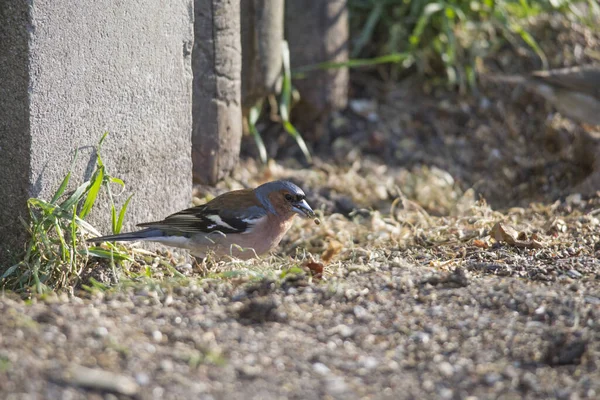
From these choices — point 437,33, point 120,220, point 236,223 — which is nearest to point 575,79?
point 437,33

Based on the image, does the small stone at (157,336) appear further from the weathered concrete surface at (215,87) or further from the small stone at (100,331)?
the weathered concrete surface at (215,87)

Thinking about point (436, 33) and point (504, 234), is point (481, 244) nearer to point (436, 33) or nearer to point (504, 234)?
point (504, 234)

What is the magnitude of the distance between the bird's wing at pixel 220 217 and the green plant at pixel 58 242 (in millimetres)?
345

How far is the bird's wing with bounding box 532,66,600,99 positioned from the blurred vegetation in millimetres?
525

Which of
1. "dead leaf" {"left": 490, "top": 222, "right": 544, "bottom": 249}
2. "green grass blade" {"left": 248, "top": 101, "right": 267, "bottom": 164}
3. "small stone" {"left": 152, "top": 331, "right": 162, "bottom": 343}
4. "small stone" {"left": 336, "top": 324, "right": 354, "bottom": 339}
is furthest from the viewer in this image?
"green grass blade" {"left": 248, "top": 101, "right": 267, "bottom": 164}

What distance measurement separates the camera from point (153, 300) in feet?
11.4

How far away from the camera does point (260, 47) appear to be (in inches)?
246

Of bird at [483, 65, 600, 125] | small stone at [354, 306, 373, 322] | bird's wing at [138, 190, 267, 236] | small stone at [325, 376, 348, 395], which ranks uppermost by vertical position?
bird at [483, 65, 600, 125]

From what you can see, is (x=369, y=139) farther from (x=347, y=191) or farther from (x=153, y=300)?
(x=153, y=300)

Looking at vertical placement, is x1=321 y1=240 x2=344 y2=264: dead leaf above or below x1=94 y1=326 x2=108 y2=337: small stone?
below

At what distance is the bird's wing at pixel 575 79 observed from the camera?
7.03 metres

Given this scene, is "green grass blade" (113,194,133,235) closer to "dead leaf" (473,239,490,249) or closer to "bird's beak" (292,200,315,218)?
"bird's beak" (292,200,315,218)

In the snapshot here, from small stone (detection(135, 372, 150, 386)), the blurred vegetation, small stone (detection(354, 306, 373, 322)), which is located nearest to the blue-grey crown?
small stone (detection(354, 306, 373, 322))

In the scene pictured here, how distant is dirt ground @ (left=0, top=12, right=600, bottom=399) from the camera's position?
8.93ft
